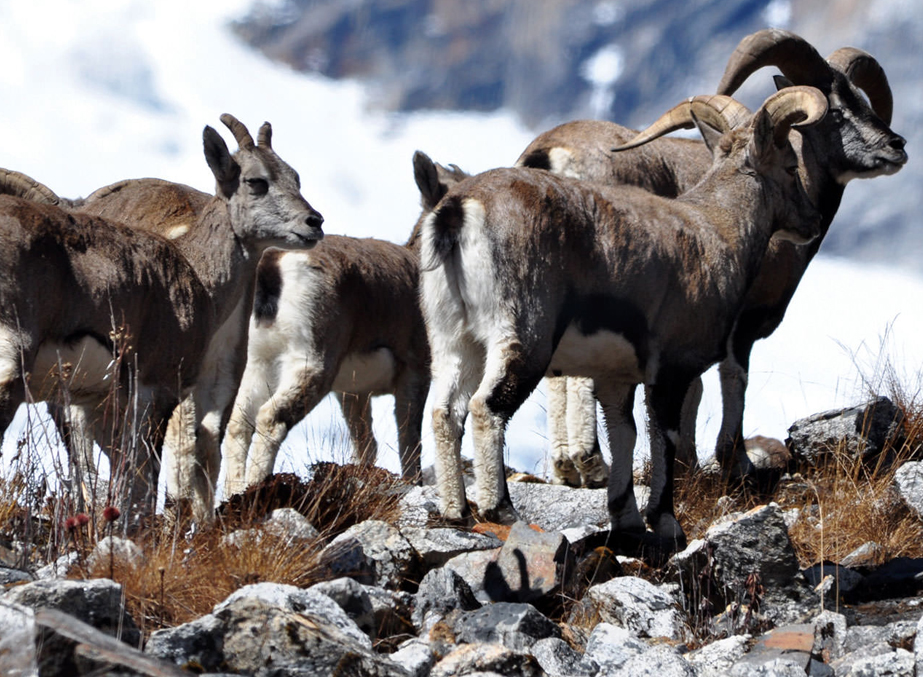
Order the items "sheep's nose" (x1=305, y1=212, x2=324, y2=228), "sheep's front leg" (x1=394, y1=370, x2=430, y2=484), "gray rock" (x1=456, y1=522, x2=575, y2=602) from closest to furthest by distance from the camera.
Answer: "gray rock" (x1=456, y1=522, x2=575, y2=602) < "sheep's nose" (x1=305, y1=212, x2=324, y2=228) < "sheep's front leg" (x1=394, y1=370, x2=430, y2=484)

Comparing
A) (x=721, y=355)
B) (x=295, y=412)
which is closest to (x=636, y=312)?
(x=721, y=355)

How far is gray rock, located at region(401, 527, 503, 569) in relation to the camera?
23.3 feet

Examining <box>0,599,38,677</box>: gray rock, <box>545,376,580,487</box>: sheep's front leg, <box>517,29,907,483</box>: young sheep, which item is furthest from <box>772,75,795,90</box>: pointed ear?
<box>0,599,38,677</box>: gray rock

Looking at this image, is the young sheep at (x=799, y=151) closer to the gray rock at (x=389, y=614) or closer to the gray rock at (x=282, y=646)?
the gray rock at (x=389, y=614)

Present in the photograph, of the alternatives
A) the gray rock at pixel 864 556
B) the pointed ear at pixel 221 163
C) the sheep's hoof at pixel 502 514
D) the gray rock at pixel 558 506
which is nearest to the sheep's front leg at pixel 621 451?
the gray rock at pixel 558 506

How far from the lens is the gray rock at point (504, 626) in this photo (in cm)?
568

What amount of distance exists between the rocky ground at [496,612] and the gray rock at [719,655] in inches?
0.4

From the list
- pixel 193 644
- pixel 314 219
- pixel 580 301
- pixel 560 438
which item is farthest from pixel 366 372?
pixel 193 644

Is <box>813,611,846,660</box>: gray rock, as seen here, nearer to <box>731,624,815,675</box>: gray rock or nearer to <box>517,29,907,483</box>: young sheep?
<box>731,624,815,675</box>: gray rock

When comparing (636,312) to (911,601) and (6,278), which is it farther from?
(6,278)

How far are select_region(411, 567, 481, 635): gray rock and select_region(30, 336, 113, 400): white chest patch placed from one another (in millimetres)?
2331

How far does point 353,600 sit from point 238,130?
5.37 metres

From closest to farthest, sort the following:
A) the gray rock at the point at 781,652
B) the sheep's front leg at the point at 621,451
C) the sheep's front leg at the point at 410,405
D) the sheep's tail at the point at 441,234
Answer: the gray rock at the point at 781,652 → the sheep's tail at the point at 441,234 → the sheep's front leg at the point at 621,451 → the sheep's front leg at the point at 410,405

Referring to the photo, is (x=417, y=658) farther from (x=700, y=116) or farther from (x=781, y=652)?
(x=700, y=116)
